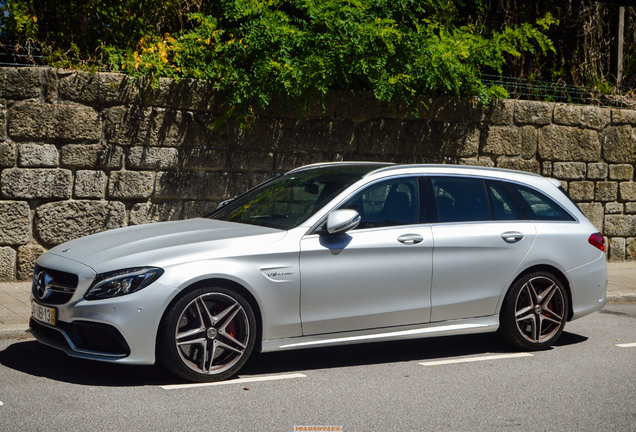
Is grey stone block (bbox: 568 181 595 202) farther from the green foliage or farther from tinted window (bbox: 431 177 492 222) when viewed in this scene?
tinted window (bbox: 431 177 492 222)

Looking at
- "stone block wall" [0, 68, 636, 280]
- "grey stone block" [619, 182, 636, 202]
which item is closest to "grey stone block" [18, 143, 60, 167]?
"stone block wall" [0, 68, 636, 280]

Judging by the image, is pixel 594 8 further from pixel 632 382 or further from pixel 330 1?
pixel 632 382

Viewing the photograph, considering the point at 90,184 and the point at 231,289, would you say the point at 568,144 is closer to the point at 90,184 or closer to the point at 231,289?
the point at 90,184

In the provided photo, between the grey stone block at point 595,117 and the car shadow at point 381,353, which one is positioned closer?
the car shadow at point 381,353

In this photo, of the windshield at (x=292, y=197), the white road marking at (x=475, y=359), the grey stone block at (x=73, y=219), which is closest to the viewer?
the windshield at (x=292, y=197)

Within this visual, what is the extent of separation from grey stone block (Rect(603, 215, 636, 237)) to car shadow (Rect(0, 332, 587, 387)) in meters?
5.89

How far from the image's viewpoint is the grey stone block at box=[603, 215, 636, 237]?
44.7 feet

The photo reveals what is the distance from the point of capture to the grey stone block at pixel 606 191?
535 inches

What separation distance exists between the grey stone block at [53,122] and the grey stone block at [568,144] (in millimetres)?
6930

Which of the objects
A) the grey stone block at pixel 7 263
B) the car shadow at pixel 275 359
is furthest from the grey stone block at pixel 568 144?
the grey stone block at pixel 7 263

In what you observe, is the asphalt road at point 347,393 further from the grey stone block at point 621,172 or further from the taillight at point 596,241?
the grey stone block at point 621,172

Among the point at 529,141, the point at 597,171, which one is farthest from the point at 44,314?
the point at 597,171

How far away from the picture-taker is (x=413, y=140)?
11961 millimetres

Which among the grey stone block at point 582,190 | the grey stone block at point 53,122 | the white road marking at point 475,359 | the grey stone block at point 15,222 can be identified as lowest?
the white road marking at point 475,359
